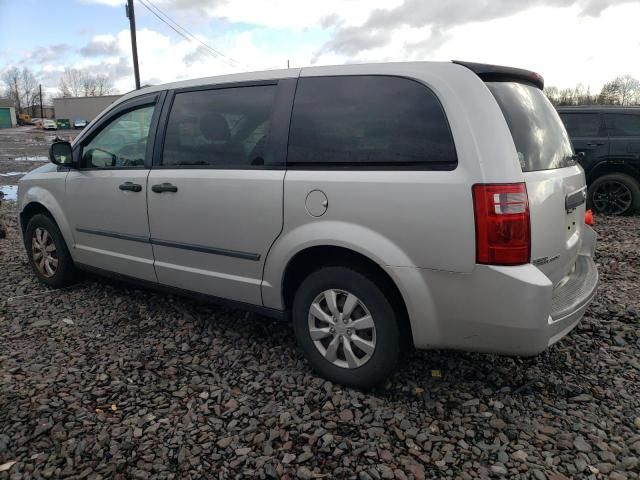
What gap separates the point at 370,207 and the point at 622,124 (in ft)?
23.9

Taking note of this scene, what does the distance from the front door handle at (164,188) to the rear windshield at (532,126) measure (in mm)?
2056

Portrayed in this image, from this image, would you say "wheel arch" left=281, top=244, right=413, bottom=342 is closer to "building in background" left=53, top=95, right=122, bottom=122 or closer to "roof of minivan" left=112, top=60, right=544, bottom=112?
"roof of minivan" left=112, top=60, right=544, bottom=112

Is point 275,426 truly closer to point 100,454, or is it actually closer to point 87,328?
point 100,454

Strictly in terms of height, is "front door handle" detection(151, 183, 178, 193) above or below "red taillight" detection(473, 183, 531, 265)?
above

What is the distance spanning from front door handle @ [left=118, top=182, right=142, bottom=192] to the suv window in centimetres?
16

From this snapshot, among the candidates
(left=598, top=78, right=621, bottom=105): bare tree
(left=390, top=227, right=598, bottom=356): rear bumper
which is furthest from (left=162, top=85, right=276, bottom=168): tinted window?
(left=598, top=78, right=621, bottom=105): bare tree

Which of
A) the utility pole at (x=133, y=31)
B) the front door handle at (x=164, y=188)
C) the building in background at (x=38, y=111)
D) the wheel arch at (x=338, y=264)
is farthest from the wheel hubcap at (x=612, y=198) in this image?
the building in background at (x=38, y=111)

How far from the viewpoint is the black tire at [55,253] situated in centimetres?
439

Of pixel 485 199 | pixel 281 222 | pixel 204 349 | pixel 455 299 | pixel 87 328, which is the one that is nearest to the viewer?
pixel 485 199

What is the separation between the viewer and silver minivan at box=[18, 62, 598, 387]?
229 centimetres

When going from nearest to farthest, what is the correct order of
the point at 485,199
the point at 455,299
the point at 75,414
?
the point at 485,199, the point at 455,299, the point at 75,414

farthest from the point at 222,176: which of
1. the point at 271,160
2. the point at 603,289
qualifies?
the point at 603,289

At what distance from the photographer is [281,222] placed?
2834 millimetres

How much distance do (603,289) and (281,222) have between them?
3.25 m
